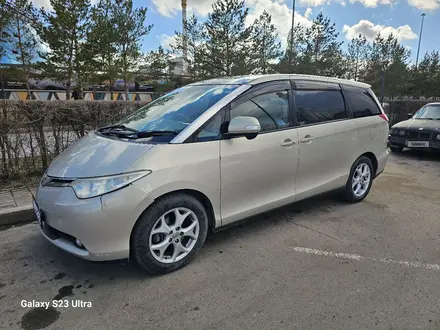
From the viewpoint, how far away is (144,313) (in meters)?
2.28

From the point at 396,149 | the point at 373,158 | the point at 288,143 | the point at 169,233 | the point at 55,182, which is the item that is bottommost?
the point at 396,149

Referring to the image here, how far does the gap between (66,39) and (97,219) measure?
15.6 m

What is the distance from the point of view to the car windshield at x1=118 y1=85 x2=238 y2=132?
9.92ft

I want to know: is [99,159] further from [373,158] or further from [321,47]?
[321,47]

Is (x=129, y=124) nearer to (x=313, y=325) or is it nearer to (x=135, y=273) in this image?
(x=135, y=273)

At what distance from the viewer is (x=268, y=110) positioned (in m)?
3.40

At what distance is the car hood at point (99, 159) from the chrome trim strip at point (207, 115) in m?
0.27

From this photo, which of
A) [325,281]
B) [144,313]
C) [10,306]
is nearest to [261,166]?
[325,281]

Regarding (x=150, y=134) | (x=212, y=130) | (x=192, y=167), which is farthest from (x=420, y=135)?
(x=150, y=134)

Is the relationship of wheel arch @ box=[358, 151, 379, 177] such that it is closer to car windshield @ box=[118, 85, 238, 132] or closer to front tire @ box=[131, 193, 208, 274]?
car windshield @ box=[118, 85, 238, 132]

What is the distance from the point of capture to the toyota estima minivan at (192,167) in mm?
2443

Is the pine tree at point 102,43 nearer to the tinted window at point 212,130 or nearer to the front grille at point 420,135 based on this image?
the front grille at point 420,135

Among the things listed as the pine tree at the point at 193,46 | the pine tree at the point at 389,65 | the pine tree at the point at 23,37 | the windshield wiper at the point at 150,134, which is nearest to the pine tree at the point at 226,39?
the pine tree at the point at 193,46

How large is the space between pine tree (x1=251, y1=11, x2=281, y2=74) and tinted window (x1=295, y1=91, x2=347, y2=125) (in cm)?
1472
